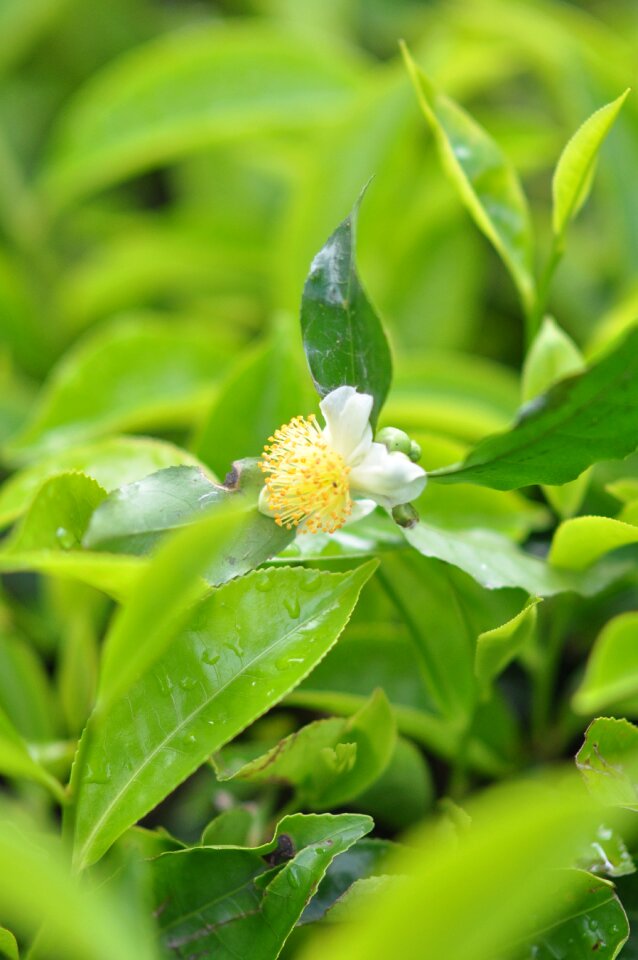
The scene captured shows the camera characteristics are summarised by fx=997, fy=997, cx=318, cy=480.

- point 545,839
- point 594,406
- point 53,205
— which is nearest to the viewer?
point 545,839

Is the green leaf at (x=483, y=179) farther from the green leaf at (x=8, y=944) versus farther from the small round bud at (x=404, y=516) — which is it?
the green leaf at (x=8, y=944)

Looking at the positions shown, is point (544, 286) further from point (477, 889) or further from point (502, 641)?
point (477, 889)

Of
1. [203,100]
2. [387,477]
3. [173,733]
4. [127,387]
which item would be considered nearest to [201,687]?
[173,733]

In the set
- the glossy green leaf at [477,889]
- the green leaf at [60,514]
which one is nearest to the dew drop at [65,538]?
the green leaf at [60,514]

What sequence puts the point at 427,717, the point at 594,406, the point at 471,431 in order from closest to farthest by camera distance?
1. the point at 594,406
2. the point at 427,717
3. the point at 471,431

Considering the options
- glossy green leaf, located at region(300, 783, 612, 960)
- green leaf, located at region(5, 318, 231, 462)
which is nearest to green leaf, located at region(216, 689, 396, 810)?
glossy green leaf, located at region(300, 783, 612, 960)

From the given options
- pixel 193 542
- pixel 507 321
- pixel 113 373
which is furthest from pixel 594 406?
pixel 507 321

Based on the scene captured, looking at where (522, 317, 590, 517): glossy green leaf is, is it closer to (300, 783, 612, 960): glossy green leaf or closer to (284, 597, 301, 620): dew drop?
(284, 597, 301, 620): dew drop

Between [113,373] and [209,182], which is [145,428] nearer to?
[113,373]
